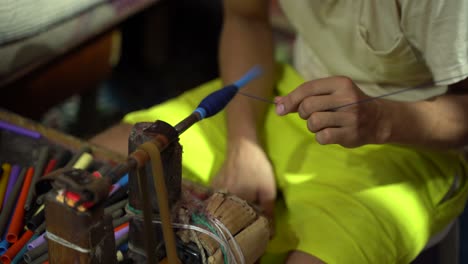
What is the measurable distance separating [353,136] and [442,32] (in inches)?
7.5

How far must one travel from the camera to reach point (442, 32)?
76 centimetres

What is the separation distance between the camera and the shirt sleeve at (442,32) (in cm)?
74

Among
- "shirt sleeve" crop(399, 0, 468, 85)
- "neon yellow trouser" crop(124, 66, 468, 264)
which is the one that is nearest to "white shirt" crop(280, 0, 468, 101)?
"shirt sleeve" crop(399, 0, 468, 85)

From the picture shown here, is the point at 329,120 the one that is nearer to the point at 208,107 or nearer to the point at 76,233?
the point at 208,107

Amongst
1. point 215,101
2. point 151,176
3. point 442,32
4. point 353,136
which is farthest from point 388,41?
point 151,176

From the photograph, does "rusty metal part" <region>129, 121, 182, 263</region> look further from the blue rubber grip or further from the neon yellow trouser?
the neon yellow trouser

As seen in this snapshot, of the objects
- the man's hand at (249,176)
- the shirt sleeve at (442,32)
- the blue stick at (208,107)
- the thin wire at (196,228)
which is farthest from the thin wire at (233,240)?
the shirt sleeve at (442,32)

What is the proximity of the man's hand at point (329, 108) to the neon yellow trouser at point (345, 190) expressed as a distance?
5.8 inches

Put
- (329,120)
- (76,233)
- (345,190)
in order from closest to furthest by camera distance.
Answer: (76,233)
(329,120)
(345,190)

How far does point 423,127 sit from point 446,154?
0.15 m

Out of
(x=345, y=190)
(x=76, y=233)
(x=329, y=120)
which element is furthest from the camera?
(x=345, y=190)

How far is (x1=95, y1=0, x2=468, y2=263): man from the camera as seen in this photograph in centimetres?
74

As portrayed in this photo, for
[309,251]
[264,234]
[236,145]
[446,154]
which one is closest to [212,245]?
[264,234]

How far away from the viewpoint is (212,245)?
612mm
